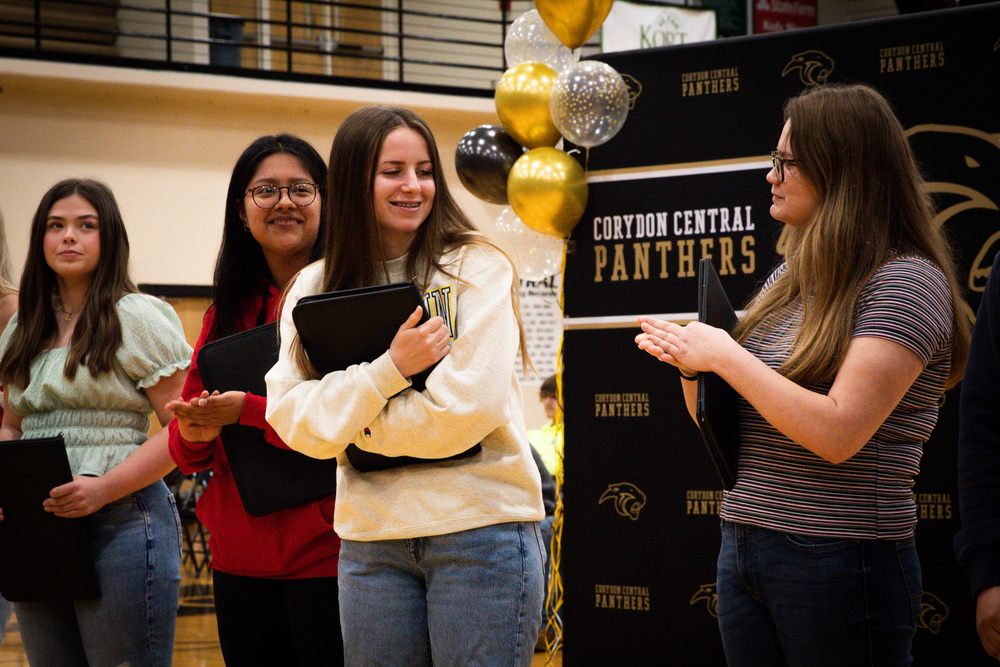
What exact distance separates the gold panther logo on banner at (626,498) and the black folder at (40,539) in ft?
6.22

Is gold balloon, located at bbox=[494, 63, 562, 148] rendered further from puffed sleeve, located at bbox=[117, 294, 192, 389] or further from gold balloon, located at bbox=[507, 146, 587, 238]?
puffed sleeve, located at bbox=[117, 294, 192, 389]

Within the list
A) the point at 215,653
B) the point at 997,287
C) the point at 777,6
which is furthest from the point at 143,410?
the point at 777,6

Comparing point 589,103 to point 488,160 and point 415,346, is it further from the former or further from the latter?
point 415,346

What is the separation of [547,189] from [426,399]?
190cm

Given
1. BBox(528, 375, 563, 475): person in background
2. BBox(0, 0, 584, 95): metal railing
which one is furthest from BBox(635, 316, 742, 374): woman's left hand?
BBox(0, 0, 584, 95): metal railing

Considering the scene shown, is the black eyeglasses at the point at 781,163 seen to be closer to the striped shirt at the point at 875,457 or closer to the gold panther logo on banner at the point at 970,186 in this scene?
the striped shirt at the point at 875,457

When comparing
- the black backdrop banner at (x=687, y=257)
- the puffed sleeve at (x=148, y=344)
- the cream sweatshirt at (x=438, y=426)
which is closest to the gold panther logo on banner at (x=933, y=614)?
the black backdrop banner at (x=687, y=257)

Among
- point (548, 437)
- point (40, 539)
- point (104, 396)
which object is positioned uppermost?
point (104, 396)

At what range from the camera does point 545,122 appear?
345 cm

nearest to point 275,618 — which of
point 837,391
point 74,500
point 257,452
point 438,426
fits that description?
point 257,452

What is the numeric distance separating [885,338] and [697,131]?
6.53ft

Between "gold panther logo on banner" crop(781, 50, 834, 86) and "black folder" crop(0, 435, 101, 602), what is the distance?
105 inches

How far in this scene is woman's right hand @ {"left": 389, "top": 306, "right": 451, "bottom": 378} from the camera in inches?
60.6

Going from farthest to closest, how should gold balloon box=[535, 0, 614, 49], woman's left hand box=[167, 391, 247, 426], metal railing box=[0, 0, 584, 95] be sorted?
1. metal railing box=[0, 0, 584, 95]
2. gold balloon box=[535, 0, 614, 49]
3. woman's left hand box=[167, 391, 247, 426]
